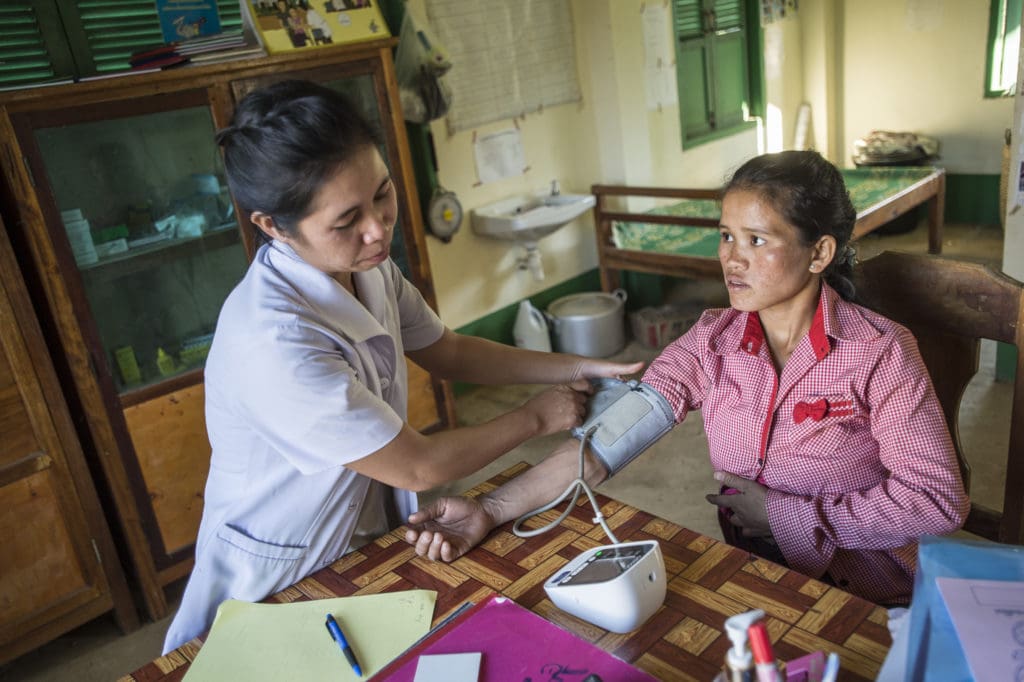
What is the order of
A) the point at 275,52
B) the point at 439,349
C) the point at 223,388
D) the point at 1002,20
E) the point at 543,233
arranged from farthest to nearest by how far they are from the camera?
1. the point at 1002,20
2. the point at 543,233
3. the point at 275,52
4. the point at 439,349
5. the point at 223,388

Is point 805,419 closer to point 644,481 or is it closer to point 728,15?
point 644,481

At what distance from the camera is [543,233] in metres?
3.82

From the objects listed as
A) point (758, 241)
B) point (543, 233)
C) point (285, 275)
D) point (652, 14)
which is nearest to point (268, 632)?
point (285, 275)

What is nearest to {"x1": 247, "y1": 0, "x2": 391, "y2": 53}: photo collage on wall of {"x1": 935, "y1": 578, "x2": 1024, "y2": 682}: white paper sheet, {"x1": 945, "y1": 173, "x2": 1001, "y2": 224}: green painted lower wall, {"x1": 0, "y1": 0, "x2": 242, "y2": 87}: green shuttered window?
{"x1": 0, "y1": 0, "x2": 242, "y2": 87}: green shuttered window

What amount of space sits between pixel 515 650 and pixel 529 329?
9.87 ft

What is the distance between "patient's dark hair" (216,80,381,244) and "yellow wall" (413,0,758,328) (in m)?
2.46

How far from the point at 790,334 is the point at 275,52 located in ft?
6.25

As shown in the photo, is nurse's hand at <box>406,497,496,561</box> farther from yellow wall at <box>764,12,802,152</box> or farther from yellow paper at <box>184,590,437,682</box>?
yellow wall at <box>764,12,802,152</box>

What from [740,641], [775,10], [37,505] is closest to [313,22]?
[37,505]

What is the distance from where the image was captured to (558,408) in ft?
4.58

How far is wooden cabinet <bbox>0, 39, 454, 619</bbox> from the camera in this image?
2164 millimetres

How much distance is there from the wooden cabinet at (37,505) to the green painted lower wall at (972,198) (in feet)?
17.5

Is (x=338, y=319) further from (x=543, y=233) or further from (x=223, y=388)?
(x=543, y=233)

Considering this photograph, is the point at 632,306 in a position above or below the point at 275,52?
below
